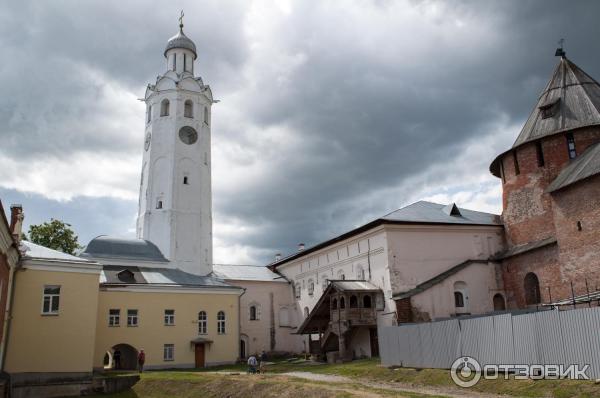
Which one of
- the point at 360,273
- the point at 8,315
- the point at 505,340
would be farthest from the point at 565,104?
the point at 8,315

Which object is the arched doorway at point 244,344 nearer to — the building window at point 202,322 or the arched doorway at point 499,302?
the building window at point 202,322

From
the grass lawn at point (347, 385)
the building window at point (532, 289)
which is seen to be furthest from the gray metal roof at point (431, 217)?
the grass lawn at point (347, 385)

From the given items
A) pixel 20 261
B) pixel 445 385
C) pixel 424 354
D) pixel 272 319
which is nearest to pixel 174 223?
pixel 272 319

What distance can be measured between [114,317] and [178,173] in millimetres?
14565

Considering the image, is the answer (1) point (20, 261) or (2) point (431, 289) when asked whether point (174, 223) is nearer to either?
(1) point (20, 261)

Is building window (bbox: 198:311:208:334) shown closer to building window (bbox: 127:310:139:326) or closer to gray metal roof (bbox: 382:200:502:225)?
building window (bbox: 127:310:139:326)

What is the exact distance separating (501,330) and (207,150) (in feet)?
105

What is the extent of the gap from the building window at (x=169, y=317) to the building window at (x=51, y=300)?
8.96 metres

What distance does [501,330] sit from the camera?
18.1 metres

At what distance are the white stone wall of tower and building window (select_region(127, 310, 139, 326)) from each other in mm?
9660

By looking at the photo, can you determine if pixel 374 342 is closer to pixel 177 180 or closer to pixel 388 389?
pixel 388 389

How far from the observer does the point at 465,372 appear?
60.9ft

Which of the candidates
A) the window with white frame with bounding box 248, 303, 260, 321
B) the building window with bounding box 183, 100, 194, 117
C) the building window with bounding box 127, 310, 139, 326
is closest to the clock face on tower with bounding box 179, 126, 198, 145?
the building window with bounding box 183, 100, 194, 117

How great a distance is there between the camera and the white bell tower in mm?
42438
